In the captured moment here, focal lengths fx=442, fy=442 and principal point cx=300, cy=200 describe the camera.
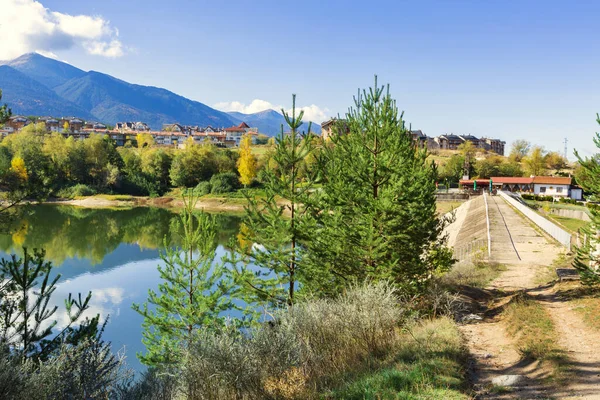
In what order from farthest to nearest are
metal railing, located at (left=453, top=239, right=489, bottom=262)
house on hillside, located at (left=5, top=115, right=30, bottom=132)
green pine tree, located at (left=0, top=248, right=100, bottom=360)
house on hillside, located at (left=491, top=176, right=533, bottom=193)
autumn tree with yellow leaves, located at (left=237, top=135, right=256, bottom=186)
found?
house on hillside, located at (left=5, top=115, right=30, bottom=132)
autumn tree with yellow leaves, located at (left=237, top=135, right=256, bottom=186)
house on hillside, located at (left=491, top=176, right=533, bottom=193)
metal railing, located at (left=453, top=239, right=489, bottom=262)
green pine tree, located at (left=0, top=248, right=100, bottom=360)

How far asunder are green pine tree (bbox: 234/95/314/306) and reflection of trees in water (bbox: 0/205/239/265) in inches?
703

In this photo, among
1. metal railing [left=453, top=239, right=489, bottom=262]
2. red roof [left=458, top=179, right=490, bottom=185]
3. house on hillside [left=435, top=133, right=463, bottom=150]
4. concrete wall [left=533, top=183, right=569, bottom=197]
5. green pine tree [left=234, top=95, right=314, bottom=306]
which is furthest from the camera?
house on hillside [left=435, top=133, right=463, bottom=150]

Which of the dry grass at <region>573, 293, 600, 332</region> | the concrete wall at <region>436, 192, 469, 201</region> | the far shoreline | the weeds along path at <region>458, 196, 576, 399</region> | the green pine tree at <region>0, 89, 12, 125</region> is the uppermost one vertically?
the green pine tree at <region>0, 89, 12, 125</region>

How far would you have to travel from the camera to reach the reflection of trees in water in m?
39.4

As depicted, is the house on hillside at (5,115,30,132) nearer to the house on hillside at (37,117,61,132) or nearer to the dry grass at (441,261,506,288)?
the house on hillside at (37,117,61,132)

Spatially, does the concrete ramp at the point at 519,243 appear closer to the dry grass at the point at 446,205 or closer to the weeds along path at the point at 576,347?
the weeds along path at the point at 576,347

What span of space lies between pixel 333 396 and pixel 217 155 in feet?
285

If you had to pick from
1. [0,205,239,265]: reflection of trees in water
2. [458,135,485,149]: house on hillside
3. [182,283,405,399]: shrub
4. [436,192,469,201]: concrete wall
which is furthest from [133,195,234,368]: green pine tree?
[458,135,485,149]: house on hillside

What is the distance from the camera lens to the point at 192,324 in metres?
13.5

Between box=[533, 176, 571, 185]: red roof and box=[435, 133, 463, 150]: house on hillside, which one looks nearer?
box=[533, 176, 571, 185]: red roof

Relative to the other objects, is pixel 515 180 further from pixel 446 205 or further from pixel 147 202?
pixel 147 202

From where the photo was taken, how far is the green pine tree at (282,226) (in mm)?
14031

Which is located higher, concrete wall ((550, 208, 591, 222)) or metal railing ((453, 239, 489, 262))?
concrete wall ((550, 208, 591, 222))

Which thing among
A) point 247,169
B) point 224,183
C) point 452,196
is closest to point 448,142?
point 452,196
